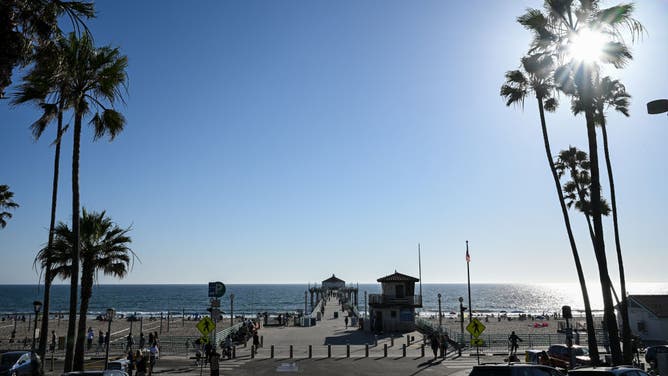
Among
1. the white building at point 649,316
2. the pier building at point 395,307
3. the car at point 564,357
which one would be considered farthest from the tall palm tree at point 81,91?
the white building at point 649,316

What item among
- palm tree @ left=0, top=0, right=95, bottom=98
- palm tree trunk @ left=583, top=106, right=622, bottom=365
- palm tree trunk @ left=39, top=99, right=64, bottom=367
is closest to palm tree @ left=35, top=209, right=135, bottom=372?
palm tree trunk @ left=39, top=99, right=64, bottom=367

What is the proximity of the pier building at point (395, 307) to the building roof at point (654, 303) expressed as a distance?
19399 mm

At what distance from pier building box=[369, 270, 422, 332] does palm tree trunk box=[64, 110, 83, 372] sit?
32214mm

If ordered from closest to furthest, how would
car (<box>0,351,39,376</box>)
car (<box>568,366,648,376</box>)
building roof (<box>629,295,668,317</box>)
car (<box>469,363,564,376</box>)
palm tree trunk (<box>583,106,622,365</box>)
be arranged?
car (<box>568,366,648,376</box>) → car (<box>469,363,564,376</box>) → palm tree trunk (<box>583,106,622,365</box>) → car (<box>0,351,39,376</box>) → building roof (<box>629,295,668,317</box>)

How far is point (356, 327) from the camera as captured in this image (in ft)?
167

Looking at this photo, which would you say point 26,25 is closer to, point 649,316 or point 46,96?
point 46,96

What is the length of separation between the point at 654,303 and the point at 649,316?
4.67 feet

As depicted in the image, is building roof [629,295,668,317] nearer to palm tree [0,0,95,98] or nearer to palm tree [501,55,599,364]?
palm tree [501,55,599,364]

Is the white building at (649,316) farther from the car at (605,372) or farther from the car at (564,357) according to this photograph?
the car at (605,372)

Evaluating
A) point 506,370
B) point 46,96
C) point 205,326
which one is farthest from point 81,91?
point 506,370

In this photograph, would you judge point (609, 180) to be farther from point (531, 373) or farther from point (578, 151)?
point (531, 373)

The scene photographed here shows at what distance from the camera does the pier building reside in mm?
45656

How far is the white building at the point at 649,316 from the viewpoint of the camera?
134 feet

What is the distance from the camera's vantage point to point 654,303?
42.5 meters
